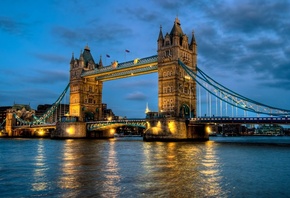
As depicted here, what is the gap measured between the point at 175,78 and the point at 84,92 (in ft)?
104

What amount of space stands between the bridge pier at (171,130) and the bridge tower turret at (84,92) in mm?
27418

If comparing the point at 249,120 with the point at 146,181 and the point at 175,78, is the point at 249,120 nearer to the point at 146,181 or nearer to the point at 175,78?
the point at 175,78

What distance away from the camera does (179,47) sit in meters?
65.7

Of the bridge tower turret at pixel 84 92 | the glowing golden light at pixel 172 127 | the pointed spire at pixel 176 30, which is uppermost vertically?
the pointed spire at pixel 176 30

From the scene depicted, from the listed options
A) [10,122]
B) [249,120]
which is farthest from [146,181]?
[10,122]

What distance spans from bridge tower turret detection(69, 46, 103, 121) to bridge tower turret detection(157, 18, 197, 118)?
27.3 m

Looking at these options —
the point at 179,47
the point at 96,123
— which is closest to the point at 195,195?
the point at 179,47

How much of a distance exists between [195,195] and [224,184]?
3099 millimetres

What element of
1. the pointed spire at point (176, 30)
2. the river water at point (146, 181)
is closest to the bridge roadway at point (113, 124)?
the pointed spire at point (176, 30)

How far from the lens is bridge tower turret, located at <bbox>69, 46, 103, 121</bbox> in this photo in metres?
85.9

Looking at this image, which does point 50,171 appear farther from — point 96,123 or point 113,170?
point 96,123

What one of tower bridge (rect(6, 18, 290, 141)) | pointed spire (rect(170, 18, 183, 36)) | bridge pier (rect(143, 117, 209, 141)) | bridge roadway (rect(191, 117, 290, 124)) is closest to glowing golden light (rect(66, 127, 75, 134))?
tower bridge (rect(6, 18, 290, 141))

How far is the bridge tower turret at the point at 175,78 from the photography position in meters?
64.5

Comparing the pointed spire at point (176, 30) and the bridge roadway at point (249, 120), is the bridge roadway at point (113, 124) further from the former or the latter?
the pointed spire at point (176, 30)
